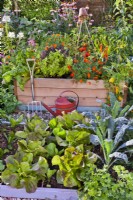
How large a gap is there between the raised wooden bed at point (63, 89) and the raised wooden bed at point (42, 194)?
143 cm

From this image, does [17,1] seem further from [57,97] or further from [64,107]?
[64,107]

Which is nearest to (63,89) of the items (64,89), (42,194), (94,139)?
(64,89)

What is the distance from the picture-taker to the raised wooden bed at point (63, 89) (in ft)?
11.0

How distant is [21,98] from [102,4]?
12.5 ft

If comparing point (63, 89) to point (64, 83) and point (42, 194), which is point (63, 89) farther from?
point (42, 194)

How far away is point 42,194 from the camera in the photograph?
2.13 metres

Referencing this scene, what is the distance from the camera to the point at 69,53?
3.61m

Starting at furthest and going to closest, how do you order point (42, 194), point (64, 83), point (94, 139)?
point (64, 83)
point (94, 139)
point (42, 194)

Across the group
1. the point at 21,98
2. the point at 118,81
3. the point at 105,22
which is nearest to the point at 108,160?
the point at 118,81

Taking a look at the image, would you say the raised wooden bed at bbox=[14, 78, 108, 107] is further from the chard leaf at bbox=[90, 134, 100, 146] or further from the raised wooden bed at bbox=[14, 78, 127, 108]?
the chard leaf at bbox=[90, 134, 100, 146]

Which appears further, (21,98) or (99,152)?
(21,98)

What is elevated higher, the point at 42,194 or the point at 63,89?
the point at 63,89

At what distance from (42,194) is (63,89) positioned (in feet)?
4.92

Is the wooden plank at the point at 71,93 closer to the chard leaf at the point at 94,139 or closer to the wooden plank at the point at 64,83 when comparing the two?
the wooden plank at the point at 64,83
